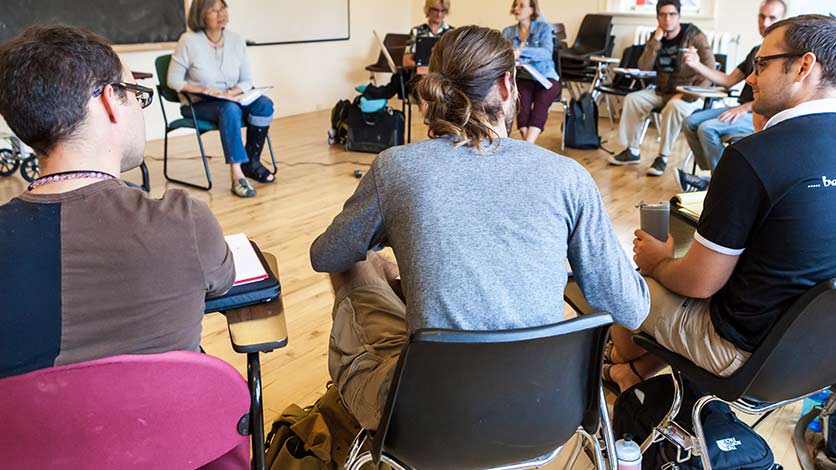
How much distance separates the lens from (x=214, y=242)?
1.17 m

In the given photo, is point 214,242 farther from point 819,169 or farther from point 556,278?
point 819,169

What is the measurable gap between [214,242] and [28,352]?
1.01 feet

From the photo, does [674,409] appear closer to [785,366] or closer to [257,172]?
[785,366]

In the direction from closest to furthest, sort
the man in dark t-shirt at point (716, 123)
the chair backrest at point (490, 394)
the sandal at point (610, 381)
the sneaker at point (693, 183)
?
the chair backrest at point (490, 394) < the sandal at point (610, 381) < the sneaker at point (693, 183) < the man in dark t-shirt at point (716, 123)

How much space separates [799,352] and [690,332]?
26 cm

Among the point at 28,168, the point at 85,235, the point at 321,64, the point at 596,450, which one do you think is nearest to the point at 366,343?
the point at 596,450

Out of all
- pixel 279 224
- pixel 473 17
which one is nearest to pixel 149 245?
pixel 279 224

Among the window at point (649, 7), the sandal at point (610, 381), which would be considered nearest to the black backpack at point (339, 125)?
the window at point (649, 7)

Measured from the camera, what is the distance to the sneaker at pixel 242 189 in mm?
4184

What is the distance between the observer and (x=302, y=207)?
4.02 metres

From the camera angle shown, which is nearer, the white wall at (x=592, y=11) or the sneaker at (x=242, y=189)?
the sneaker at (x=242, y=189)

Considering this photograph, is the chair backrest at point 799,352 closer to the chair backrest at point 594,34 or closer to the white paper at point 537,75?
the white paper at point 537,75

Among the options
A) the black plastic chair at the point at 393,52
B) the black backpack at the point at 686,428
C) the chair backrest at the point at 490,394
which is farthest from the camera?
the black plastic chair at the point at 393,52

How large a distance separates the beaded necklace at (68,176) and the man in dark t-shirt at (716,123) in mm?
3312
